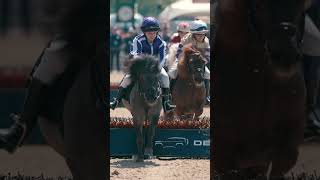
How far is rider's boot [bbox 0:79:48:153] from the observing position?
4.23 meters

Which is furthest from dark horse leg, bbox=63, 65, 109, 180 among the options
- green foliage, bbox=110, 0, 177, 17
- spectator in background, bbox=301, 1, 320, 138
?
green foliage, bbox=110, 0, 177, 17

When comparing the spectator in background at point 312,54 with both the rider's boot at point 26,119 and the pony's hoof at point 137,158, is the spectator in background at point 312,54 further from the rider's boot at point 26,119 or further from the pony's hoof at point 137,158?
the pony's hoof at point 137,158

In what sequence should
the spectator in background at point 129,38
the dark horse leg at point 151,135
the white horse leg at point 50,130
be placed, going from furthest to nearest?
1. the spectator in background at point 129,38
2. the dark horse leg at point 151,135
3. the white horse leg at point 50,130

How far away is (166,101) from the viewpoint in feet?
26.1

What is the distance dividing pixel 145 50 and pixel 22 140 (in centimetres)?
351

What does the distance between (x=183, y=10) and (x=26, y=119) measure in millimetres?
12308

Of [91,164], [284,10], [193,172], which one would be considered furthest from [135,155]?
[284,10]

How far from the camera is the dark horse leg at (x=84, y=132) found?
422cm

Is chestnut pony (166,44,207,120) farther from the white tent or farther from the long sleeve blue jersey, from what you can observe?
the white tent

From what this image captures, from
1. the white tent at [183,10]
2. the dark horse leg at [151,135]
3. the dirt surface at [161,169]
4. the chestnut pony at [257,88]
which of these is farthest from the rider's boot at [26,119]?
the white tent at [183,10]

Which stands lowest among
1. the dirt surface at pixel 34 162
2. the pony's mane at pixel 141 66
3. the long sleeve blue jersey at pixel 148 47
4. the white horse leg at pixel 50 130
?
the dirt surface at pixel 34 162

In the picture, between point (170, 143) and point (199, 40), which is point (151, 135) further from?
point (199, 40)

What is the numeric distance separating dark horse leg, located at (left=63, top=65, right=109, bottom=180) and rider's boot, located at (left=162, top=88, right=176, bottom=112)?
3.37 meters

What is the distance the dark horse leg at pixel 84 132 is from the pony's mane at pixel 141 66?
2.95 metres
